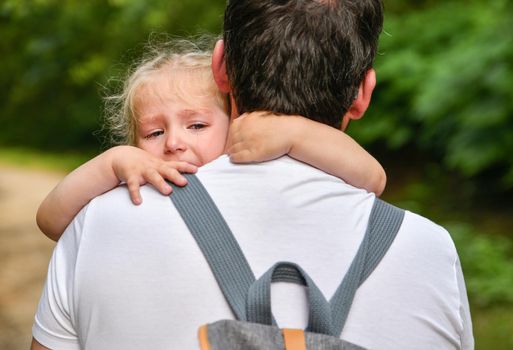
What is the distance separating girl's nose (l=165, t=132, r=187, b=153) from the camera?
7.99 feet

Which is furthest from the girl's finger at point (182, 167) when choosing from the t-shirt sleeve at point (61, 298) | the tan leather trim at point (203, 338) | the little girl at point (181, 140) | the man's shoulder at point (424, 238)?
the man's shoulder at point (424, 238)

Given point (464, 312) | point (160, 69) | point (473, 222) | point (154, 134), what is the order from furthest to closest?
1. point (473, 222)
2. point (160, 69)
3. point (154, 134)
4. point (464, 312)

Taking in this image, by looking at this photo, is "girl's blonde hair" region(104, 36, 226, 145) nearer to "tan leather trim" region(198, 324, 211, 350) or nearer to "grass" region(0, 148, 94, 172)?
"tan leather trim" region(198, 324, 211, 350)

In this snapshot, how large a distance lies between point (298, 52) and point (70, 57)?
16.2 m

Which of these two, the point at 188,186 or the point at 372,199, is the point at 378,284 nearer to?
the point at 372,199

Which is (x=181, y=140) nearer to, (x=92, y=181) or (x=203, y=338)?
(x=92, y=181)

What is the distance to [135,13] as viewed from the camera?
13258mm

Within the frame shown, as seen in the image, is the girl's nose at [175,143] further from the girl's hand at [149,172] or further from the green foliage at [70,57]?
the green foliage at [70,57]

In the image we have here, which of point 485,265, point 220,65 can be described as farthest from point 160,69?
point 485,265

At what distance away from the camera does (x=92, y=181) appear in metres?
1.95

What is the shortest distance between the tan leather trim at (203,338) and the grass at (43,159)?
12.8m

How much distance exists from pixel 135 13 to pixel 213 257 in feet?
39.1

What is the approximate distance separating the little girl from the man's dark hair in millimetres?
45

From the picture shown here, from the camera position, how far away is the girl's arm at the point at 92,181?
6.06ft
